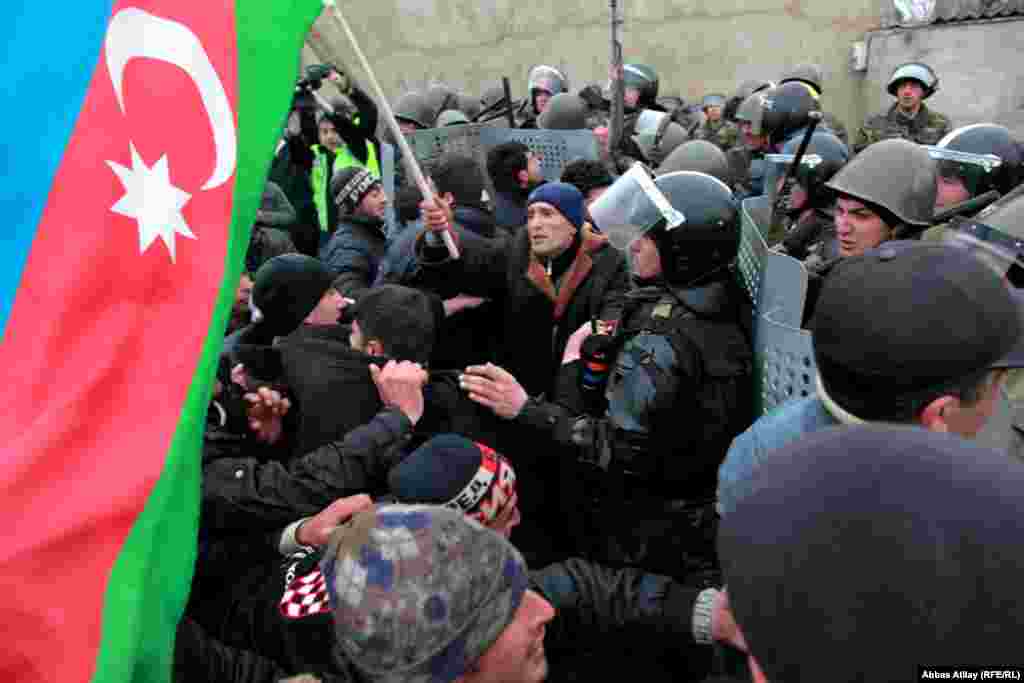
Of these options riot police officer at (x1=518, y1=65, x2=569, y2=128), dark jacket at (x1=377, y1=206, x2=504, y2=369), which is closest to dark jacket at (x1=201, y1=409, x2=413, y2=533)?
dark jacket at (x1=377, y1=206, x2=504, y2=369)

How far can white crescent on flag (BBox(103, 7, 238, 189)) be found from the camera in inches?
81.3

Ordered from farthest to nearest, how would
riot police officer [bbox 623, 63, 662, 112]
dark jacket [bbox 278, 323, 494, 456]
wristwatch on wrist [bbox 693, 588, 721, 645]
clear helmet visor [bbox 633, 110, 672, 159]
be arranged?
riot police officer [bbox 623, 63, 662, 112] → clear helmet visor [bbox 633, 110, 672, 159] → dark jacket [bbox 278, 323, 494, 456] → wristwatch on wrist [bbox 693, 588, 721, 645]

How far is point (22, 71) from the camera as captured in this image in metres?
2.00

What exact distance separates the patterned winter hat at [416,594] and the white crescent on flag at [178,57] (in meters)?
1.12

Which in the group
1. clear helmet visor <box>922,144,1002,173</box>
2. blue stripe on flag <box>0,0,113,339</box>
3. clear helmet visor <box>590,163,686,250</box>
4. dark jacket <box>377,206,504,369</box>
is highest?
blue stripe on flag <box>0,0,113,339</box>

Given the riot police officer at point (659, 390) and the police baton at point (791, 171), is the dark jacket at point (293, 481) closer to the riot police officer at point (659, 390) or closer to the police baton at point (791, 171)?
the riot police officer at point (659, 390)

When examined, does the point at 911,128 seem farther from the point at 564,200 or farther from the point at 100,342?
the point at 100,342

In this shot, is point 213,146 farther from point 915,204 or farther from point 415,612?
point 915,204

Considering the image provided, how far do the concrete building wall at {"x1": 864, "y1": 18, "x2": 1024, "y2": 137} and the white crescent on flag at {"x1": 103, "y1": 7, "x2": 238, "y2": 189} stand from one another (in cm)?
1186

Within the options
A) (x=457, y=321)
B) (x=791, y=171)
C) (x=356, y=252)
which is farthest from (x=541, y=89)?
(x=791, y=171)

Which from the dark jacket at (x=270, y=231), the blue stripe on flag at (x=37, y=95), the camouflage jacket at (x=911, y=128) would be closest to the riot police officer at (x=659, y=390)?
the blue stripe on flag at (x=37, y=95)

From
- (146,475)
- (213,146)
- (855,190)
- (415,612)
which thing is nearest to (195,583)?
(146,475)

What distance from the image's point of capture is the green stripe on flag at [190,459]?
1.62 metres

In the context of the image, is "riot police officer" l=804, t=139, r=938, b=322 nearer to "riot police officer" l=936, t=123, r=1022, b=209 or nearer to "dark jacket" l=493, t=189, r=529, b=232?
"riot police officer" l=936, t=123, r=1022, b=209
